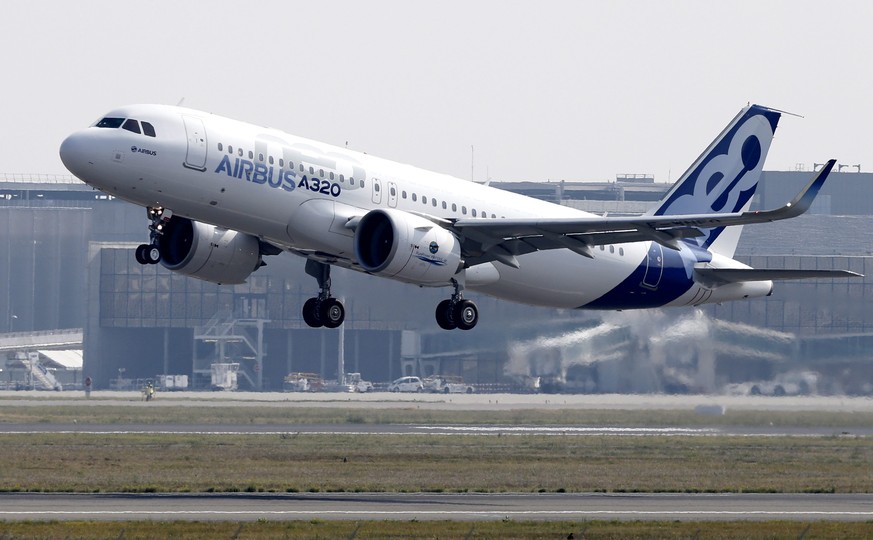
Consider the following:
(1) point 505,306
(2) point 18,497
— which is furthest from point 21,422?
(2) point 18,497

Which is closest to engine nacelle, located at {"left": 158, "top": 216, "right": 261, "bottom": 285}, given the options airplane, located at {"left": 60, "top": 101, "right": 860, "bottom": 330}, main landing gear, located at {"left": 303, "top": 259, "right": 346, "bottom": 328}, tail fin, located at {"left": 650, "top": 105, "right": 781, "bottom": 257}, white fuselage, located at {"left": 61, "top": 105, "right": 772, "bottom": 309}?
airplane, located at {"left": 60, "top": 101, "right": 860, "bottom": 330}

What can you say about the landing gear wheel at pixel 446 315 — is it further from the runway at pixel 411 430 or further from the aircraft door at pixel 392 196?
the runway at pixel 411 430

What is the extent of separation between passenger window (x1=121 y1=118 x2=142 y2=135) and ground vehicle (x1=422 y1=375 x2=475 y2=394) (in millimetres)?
54553

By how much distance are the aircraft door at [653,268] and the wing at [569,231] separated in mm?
4624

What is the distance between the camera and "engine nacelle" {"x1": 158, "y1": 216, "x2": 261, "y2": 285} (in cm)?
4525

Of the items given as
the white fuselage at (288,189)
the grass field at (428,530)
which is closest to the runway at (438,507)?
the grass field at (428,530)

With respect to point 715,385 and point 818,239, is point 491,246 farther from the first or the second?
point 818,239

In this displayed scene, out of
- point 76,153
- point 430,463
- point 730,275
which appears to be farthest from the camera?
point 430,463

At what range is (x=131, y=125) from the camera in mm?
39531

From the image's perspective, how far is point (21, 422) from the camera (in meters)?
74.8

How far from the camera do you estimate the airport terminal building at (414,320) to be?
62750 millimetres

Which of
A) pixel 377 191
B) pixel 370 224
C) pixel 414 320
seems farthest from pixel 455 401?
pixel 370 224

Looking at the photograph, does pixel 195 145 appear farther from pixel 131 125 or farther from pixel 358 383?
pixel 358 383

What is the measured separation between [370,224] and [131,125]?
7.24 meters
